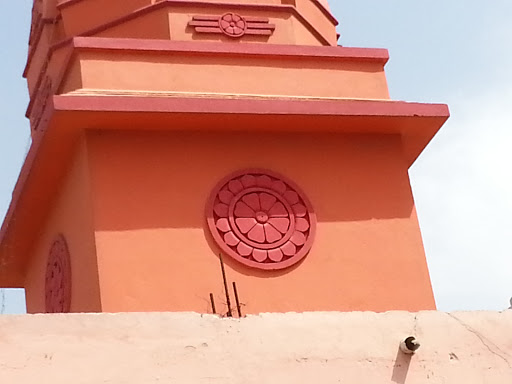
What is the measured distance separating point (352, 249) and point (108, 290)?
1915 mm

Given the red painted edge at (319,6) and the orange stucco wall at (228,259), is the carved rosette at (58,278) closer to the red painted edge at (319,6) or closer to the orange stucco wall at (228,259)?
the orange stucco wall at (228,259)

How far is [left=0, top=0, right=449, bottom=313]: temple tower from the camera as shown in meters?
8.48

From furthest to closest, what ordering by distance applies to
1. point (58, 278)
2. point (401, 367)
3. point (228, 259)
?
point (58, 278) → point (228, 259) → point (401, 367)

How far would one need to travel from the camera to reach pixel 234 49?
30.4 feet

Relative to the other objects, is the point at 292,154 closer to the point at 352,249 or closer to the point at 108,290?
the point at 352,249

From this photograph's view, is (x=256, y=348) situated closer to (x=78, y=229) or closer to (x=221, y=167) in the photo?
(x=221, y=167)

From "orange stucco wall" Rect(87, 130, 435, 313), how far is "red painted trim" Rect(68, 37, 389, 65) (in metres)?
0.68

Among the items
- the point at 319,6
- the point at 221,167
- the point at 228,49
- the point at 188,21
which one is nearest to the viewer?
the point at 221,167

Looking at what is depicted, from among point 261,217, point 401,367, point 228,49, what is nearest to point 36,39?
point 228,49

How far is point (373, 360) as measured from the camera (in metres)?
6.20

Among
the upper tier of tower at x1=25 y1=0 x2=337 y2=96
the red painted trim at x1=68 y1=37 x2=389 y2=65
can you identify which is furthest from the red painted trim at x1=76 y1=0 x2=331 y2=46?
the red painted trim at x1=68 y1=37 x2=389 y2=65

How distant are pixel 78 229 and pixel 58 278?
72 cm

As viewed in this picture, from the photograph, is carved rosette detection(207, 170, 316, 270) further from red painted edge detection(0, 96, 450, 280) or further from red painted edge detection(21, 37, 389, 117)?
red painted edge detection(21, 37, 389, 117)

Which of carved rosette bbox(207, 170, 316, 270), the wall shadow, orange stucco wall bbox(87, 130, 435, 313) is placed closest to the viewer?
the wall shadow
